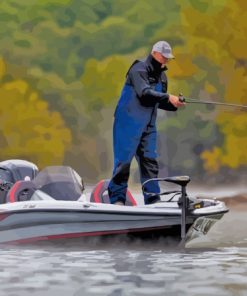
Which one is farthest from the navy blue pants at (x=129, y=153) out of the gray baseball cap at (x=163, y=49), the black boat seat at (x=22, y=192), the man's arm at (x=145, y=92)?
the black boat seat at (x=22, y=192)

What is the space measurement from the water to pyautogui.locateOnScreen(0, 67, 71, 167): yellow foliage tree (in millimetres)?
23892

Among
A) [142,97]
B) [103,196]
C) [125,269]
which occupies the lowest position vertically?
[125,269]

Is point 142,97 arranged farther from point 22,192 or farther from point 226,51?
point 226,51

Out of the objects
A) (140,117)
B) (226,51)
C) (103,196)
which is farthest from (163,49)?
(226,51)

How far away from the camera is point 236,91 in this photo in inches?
1448

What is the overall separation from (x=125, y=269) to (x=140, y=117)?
2.87 metres

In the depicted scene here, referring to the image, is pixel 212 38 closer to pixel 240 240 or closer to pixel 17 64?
pixel 17 64

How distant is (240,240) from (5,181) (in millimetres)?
3405

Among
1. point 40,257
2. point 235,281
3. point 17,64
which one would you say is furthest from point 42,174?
point 17,64

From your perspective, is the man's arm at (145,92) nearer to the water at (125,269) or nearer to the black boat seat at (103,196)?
the black boat seat at (103,196)

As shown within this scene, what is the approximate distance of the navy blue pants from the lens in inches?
572

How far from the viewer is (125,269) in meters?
12.2

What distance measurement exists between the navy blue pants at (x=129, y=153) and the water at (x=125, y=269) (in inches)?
29.5

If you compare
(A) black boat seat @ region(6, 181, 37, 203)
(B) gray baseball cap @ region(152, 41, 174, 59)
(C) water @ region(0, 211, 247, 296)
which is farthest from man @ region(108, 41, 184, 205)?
(A) black boat seat @ region(6, 181, 37, 203)
